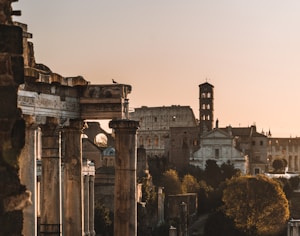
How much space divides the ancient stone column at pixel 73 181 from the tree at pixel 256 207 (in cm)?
3181

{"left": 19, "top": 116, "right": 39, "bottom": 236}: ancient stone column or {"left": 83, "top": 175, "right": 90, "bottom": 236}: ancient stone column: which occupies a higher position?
{"left": 19, "top": 116, "right": 39, "bottom": 236}: ancient stone column

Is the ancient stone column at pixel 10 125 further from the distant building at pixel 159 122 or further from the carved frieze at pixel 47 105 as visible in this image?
the distant building at pixel 159 122

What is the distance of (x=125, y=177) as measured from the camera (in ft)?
40.7

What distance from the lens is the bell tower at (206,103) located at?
8744 centimetres

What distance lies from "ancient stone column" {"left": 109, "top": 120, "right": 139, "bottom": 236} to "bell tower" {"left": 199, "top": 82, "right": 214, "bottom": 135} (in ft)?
246

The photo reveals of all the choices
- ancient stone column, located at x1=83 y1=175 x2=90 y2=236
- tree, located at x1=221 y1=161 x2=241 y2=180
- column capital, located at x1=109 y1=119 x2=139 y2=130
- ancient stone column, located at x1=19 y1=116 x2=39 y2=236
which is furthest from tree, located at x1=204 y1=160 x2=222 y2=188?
ancient stone column, located at x1=19 y1=116 x2=39 y2=236

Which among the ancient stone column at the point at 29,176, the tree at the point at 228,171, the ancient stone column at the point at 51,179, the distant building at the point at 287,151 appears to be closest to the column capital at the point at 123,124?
the ancient stone column at the point at 51,179

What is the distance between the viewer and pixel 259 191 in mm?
44875

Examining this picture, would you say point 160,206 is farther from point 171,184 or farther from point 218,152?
point 218,152

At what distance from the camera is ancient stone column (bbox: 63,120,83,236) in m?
12.5

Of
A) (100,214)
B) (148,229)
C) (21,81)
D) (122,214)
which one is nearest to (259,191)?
(148,229)

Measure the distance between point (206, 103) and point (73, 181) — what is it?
75508 mm

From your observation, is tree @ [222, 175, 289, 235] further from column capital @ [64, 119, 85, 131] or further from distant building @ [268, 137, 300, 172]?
distant building @ [268, 137, 300, 172]

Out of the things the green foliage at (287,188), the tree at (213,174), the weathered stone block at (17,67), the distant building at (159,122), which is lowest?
the green foliage at (287,188)
